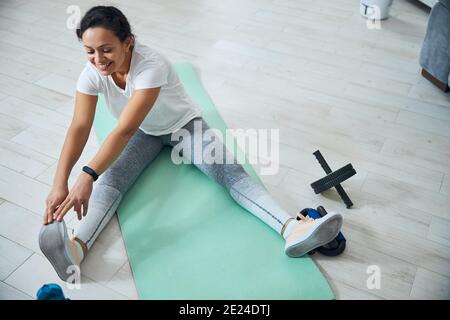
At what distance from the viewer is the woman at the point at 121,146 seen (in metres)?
1.13

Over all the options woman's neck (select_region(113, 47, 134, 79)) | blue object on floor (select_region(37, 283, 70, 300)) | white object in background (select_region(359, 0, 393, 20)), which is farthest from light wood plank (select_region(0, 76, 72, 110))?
white object in background (select_region(359, 0, 393, 20))

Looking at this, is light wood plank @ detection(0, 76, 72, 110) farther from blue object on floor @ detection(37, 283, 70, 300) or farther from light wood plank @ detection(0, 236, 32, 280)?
blue object on floor @ detection(37, 283, 70, 300)

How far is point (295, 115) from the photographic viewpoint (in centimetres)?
184

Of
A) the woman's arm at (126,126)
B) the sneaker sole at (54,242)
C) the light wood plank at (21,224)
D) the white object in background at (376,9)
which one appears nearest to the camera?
the sneaker sole at (54,242)

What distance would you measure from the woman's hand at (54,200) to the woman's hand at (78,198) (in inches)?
0.6

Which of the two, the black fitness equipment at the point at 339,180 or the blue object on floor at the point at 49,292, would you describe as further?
the black fitness equipment at the point at 339,180

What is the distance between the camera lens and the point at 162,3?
2.75 meters

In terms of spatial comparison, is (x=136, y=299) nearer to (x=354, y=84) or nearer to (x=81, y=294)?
(x=81, y=294)

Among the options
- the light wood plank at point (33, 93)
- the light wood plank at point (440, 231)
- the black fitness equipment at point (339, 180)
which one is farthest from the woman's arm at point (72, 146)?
the light wood plank at point (440, 231)

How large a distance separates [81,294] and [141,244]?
22 cm

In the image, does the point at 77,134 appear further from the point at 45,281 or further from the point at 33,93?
the point at 33,93

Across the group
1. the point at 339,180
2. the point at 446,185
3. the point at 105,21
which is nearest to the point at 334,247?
the point at 339,180

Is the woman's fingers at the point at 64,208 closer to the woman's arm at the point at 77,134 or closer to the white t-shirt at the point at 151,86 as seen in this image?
the woman's arm at the point at 77,134

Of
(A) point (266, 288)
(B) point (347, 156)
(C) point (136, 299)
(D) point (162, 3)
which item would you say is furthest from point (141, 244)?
(D) point (162, 3)
